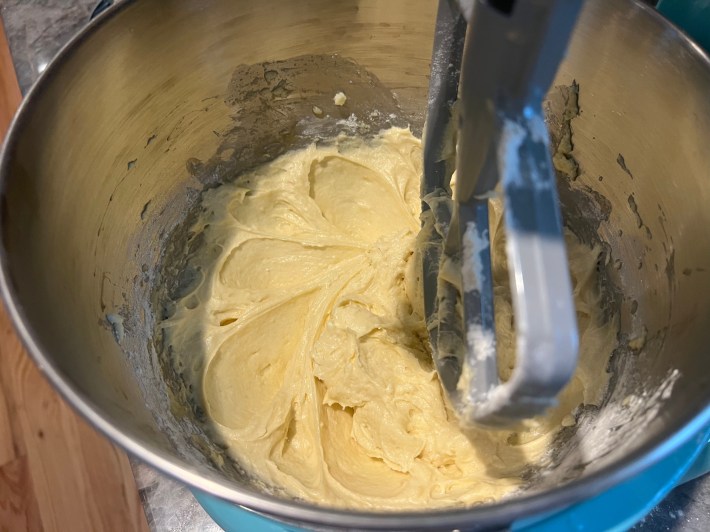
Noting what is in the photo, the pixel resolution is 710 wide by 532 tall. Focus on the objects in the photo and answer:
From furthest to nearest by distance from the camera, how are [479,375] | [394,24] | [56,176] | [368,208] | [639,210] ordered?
[368,208], [394,24], [639,210], [56,176], [479,375]

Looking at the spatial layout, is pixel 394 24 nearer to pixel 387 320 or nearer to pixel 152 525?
pixel 387 320

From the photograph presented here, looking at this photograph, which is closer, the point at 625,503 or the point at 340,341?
the point at 625,503

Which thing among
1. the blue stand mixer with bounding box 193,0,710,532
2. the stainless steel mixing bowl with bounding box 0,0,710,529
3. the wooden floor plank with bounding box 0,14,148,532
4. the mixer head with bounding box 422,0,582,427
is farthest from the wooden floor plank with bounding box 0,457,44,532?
the mixer head with bounding box 422,0,582,427

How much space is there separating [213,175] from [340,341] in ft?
1.76

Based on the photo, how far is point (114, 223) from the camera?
43.3 inches

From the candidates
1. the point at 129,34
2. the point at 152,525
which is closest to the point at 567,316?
the point at 129,34

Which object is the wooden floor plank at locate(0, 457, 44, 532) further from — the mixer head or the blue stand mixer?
the mixer head

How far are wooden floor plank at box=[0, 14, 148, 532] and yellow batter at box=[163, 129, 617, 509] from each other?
38cm

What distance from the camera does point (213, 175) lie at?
1.39 metres

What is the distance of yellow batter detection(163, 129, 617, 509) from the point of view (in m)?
1.07

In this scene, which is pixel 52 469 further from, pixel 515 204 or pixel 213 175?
pixel 515 204

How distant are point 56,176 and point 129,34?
11.8 inches

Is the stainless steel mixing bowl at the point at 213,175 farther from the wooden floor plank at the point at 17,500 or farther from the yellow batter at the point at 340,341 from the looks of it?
the wooden floor plank at the point at 17,500

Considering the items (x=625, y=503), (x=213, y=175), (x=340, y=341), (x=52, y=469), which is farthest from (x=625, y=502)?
(x=52, y=469)
